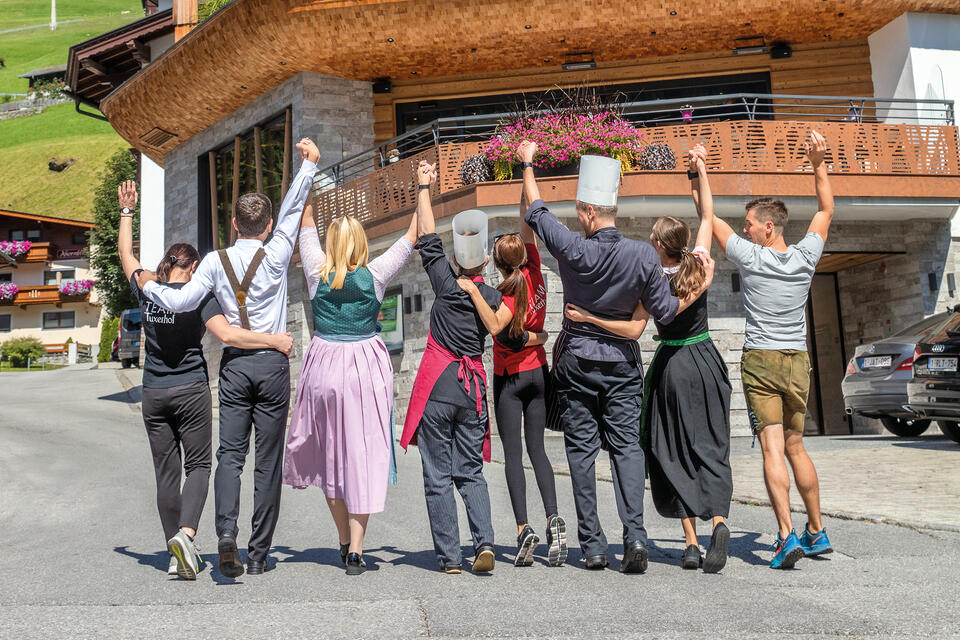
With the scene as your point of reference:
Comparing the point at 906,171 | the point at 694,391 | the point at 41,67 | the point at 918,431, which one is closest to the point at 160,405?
the point at 694,391

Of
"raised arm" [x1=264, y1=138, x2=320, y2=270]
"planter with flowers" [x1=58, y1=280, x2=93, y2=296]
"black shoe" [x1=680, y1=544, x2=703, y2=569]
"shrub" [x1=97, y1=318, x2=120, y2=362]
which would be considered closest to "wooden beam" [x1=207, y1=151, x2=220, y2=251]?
"raised arm" [x1=264, y1=138, x2=320, y2=270]

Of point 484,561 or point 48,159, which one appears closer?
point 484,561

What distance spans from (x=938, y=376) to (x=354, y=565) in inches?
312

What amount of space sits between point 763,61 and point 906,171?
166 inches

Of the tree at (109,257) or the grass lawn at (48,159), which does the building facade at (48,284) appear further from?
the grass lawn at (48,159)

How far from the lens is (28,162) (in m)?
91.8

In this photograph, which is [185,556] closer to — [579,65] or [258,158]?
[579,65]

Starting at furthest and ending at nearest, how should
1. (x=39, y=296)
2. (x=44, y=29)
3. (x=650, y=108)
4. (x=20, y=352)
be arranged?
(x=44, y=29) → (x=39, y=296) → (x=20, y=352) → (x=650, y=108)

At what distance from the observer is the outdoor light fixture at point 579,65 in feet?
60.2

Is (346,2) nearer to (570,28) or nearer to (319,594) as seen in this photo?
(570,28)

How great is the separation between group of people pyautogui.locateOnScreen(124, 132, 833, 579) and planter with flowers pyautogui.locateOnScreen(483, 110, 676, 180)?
27.4 feet

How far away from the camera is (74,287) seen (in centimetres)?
6225

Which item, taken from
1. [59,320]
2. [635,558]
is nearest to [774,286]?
[635,558]

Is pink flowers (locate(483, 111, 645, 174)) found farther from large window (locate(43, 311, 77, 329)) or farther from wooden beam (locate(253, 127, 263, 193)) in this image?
large window (locate(43, 311, 77, 329))
